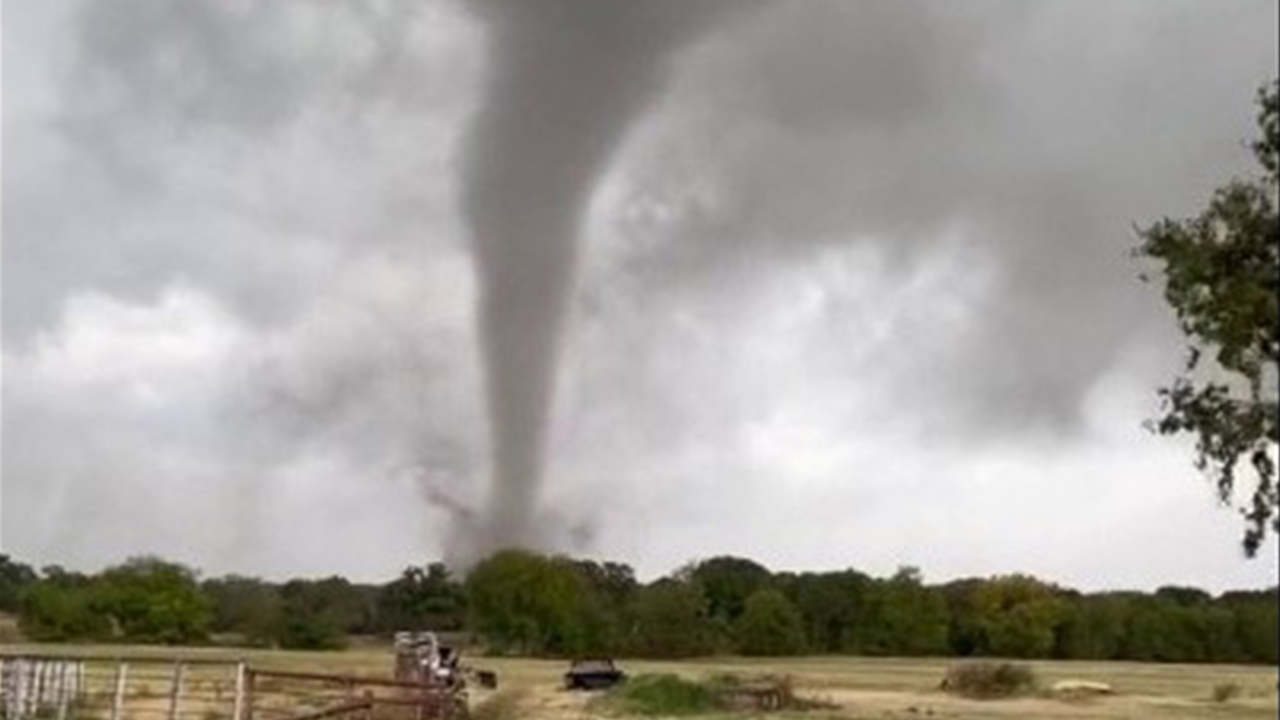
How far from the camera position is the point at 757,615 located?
422ft

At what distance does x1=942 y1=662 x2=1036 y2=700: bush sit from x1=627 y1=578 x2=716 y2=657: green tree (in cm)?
4237

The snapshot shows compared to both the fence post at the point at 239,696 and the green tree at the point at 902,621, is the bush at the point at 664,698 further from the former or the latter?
the green tree at the point at 902,621

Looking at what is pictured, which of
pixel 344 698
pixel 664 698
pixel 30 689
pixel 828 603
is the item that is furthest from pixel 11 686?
pixel 828 603

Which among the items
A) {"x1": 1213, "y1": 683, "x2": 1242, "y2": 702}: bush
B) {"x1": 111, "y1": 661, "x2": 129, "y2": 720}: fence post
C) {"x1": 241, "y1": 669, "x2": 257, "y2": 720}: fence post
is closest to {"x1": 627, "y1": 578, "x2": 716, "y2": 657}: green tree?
{"x1": 1213, "y1": 683, "x2": 1242, "y2": 702}: bush

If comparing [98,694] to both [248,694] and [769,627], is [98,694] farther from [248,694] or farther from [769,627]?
[769,627]

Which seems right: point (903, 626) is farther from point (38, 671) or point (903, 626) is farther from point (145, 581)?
point (38, 671)

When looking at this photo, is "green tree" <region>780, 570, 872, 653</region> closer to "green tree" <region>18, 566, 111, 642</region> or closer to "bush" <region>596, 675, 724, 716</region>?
"green tree" <region>18, 566, 111, 642</region>

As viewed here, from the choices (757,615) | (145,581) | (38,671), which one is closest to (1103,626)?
(757,615)

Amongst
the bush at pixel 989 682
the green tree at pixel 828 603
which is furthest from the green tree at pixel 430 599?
the bush at pixel 989 682

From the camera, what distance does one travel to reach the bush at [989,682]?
6906cm

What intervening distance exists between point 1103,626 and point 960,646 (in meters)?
14.5

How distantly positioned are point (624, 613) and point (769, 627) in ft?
33.4

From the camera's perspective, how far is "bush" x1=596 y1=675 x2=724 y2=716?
5316 centimetres

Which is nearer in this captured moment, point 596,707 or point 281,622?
point 596,707
